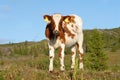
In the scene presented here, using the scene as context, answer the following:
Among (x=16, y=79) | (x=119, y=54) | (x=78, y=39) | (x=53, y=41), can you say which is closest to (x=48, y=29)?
(x=53, y=41)

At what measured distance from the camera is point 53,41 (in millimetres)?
17188

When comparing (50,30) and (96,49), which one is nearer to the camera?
(50,30)

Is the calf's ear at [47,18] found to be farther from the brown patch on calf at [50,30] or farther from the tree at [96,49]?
the tree at [96,49]

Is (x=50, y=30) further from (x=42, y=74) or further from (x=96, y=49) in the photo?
(x=96, y=49)

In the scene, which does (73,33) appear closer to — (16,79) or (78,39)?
(78,39)

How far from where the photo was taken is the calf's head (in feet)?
54.4

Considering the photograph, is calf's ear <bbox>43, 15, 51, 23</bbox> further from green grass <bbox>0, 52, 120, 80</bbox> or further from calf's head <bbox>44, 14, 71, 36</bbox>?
green grass <bbox>0, 52, 120, 80</bbox>

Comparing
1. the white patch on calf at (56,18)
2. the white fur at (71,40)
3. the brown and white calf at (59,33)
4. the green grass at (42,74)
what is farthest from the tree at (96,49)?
the white patch on calf at (56,18)

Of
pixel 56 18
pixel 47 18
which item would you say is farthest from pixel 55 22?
pixel 47 18

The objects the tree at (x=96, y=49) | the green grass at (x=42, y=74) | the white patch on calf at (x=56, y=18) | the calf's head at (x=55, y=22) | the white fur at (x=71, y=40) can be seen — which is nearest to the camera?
the green grass at (x=42, y=74)

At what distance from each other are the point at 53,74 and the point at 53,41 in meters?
2.42

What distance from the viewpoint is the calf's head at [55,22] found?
16573mm

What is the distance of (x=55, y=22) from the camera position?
55.3ft

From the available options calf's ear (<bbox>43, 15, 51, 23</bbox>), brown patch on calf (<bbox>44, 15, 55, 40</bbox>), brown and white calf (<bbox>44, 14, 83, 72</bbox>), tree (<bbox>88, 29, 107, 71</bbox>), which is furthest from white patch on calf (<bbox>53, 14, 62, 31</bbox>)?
tree (<bbox>88, 29, 107, 71</bbox>)
